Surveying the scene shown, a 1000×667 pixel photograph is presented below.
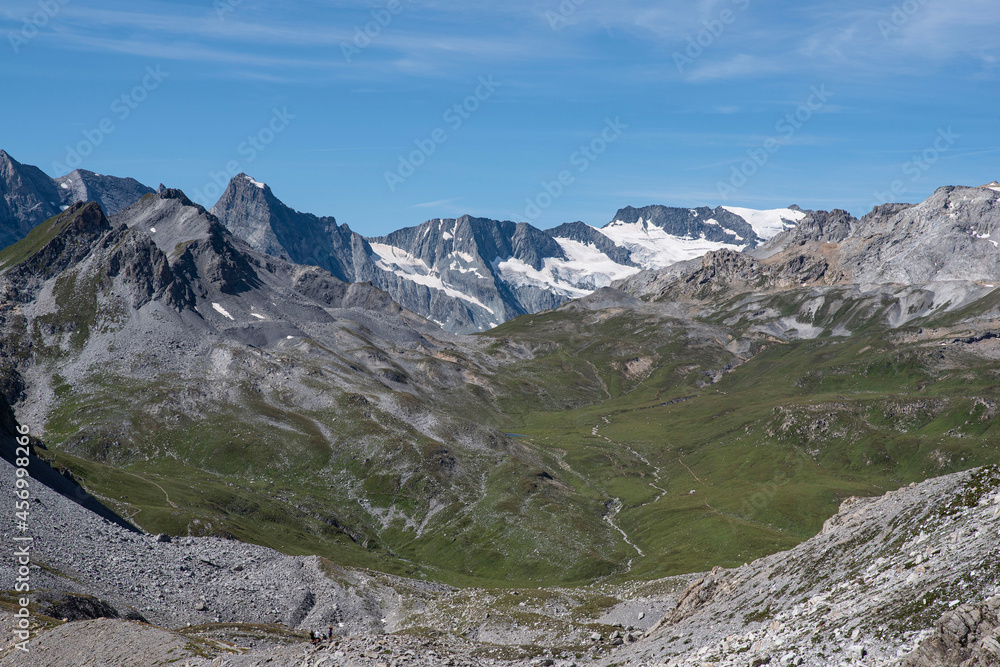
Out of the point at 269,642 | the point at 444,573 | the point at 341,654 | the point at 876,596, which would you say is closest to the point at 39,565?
the point at 269,642

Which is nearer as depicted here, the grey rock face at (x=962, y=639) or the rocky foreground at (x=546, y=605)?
the grey rock face at (x=962, y=639)

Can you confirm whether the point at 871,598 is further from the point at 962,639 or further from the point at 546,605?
the point at 546,605

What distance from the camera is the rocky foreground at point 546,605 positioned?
4022cm

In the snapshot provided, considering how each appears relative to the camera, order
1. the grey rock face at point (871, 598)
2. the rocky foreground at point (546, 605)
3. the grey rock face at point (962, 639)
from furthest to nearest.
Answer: the rocky foreground at point (546, 605) → the grey rock face at point (871, 598) → the grey rock face at point (962, 639)

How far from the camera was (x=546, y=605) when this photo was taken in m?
98.9

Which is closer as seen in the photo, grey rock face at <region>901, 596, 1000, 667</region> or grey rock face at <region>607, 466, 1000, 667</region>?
grey rock face at <region>901, 596, 1000, 667</region>

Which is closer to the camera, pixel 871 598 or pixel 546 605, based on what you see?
pixel 871 598

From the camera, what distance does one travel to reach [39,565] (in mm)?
86062

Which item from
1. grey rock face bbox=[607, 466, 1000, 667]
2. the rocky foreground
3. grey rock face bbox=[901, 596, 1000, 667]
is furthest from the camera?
the rocky foreground

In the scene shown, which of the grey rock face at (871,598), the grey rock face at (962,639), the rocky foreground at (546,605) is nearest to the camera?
the grey rock face at (962,639)

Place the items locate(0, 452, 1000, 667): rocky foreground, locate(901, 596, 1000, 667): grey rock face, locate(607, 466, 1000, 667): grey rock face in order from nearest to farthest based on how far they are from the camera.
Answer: locate(901, 596, 1000, 667): grey rock face
locate(607, 466, 1000, 667): grey rock face
locate(0, 452, 1000, 667): rocky foreground

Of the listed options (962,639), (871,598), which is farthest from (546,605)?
(962,639)

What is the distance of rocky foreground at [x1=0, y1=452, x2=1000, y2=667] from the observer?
4022cm

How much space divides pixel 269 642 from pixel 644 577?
349ft
